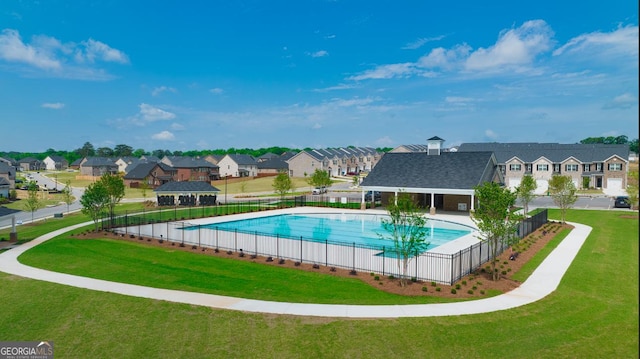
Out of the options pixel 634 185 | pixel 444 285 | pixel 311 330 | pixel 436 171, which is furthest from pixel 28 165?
pixel 634 185

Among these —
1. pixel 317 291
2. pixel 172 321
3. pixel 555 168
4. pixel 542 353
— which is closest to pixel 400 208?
pixel 317 291

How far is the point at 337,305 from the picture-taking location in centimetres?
1722

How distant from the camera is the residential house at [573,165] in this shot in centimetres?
7300

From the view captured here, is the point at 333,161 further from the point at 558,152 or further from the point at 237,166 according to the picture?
the point at 558,152

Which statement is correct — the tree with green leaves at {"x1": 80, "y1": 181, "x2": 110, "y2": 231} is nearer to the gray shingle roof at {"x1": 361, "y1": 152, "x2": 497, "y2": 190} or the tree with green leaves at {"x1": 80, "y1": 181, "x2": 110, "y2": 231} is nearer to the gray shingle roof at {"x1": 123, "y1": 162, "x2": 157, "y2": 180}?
the gray shingle roof at {"x1": 361, "y1": 152, "x2": 497, "y2": 190}

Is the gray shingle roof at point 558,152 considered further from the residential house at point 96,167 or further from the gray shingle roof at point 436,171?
the residential house at point 96,167

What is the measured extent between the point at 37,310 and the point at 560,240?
32370 mm

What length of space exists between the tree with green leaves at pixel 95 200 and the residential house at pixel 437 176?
27117 millimetres

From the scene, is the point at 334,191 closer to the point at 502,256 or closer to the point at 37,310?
the point at 502,256

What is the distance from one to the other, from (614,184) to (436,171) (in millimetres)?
44360

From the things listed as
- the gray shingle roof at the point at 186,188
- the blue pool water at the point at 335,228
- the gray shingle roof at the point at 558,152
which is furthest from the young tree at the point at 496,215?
the gray shingle roof at the point at 558,152

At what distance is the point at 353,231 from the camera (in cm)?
3850

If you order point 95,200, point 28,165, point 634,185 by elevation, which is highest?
point 634,185

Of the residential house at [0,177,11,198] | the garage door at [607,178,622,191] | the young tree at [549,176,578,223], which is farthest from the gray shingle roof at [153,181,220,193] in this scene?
the garage door at [607,178,622,191]
